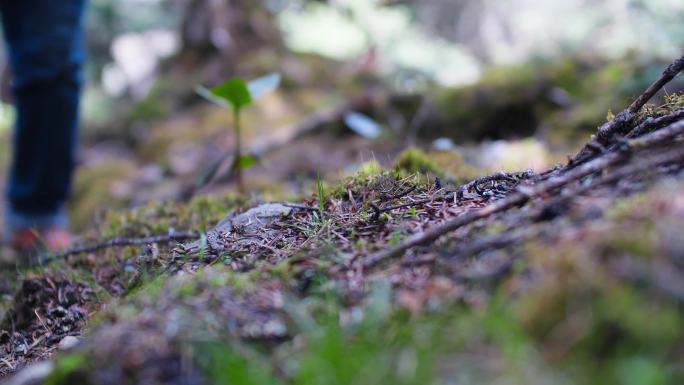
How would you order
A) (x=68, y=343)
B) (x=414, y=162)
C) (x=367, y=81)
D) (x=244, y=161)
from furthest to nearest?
(x=367, y=81)
(x=244, y=161)
(x=414, y=162)
(x=68, y=343)

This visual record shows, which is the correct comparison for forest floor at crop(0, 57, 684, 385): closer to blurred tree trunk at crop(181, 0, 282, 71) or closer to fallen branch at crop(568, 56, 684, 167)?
fallen branch at crop(568, 56, 684, 167)

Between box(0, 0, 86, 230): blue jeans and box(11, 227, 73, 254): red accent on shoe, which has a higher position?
box(0, 0, 86, 230): blue jeans

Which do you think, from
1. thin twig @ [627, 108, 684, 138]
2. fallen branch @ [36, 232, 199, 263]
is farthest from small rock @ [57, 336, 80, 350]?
thin twig @ [627, 108, 684, 138]

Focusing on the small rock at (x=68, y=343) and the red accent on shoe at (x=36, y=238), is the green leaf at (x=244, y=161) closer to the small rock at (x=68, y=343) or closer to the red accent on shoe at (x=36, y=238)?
the red accent on shoe at (x=36, y=238)

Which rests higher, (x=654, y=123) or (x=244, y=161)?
(x=244, y=161)

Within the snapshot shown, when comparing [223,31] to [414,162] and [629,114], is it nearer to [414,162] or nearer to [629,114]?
[414,162]

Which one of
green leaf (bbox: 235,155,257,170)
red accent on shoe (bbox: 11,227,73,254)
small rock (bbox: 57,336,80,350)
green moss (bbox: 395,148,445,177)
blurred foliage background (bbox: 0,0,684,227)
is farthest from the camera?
blurred foliage background (bbox: 0,0,684,227)

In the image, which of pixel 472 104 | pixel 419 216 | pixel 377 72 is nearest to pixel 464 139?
pixel 472 104

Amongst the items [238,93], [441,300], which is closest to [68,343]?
[441,300]
